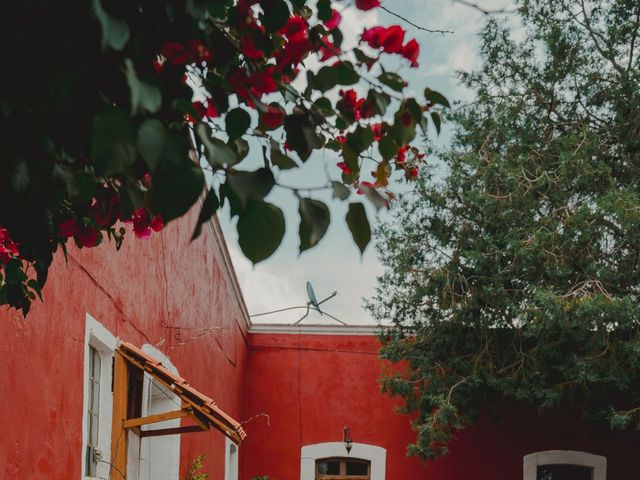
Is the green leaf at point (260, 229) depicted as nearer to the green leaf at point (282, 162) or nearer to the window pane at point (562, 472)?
the green leaf at point (282, 162)

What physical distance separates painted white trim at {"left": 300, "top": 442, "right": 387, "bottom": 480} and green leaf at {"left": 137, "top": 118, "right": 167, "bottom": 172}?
14.0 meters

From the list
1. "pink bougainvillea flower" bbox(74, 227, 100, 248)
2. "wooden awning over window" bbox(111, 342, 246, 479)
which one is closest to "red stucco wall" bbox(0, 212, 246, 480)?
"wooden awning over window" bbox(111, 342, 246, 479)

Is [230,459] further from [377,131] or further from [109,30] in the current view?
[109,30]

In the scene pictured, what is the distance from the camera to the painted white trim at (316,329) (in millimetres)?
15508

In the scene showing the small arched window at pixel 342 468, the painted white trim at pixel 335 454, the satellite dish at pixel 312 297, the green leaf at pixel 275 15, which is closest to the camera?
the green leaf at pixel 275 15

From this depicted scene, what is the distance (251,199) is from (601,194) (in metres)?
10.5

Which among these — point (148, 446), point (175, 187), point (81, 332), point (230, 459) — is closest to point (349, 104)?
point (175, 187)

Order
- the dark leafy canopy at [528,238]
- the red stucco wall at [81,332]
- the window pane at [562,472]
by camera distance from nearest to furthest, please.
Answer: the red stucco wall at [81,332]
the dark leafy canopy at [528,238]
the window pane at [562,472]

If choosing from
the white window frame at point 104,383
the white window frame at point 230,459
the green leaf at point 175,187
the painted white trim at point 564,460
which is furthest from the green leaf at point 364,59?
the painted white trim at point 564,460

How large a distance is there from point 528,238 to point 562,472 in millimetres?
5271

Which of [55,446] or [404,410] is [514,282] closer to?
[404,410]

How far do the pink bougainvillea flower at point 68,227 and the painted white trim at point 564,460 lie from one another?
1287cm

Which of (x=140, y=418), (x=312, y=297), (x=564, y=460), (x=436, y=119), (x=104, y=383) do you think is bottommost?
(x=564, y=460)

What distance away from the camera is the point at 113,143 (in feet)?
4.35
